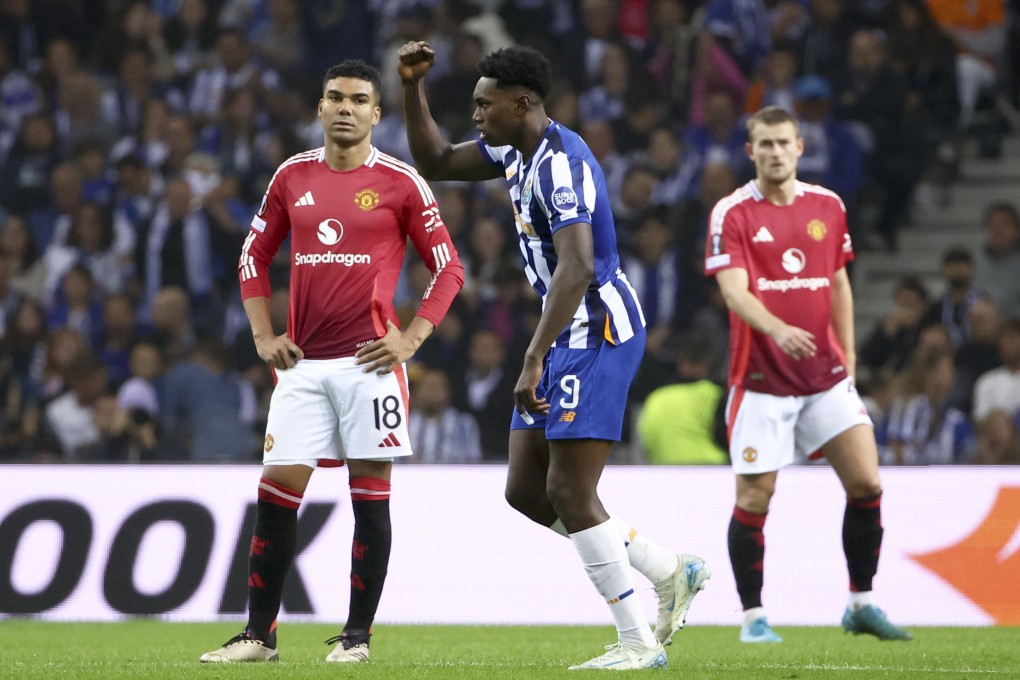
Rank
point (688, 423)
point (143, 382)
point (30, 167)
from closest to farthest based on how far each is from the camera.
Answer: point (688, 423), point (143, 382), point (30, 167)

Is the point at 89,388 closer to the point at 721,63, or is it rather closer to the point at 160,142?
the point at 160,142

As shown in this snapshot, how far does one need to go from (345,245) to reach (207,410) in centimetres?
580

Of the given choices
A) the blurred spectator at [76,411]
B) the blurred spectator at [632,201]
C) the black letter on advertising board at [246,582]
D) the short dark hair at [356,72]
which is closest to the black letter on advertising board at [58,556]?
the black letter on advertising board at [246,582]

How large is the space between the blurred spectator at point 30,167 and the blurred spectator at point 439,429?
15.7ft

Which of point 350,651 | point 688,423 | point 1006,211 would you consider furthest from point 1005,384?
point 350,651

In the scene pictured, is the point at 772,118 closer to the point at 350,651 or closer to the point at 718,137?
the point at 350,651

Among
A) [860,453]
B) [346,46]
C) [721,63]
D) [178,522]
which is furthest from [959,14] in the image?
[178,522]

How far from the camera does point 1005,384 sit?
1122 cm

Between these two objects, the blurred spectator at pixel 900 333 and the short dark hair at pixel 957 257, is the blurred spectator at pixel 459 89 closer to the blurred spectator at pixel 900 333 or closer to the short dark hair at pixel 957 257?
the blurred spectator at pixel 900 333

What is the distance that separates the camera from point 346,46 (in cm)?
1529

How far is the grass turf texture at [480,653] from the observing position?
5578 mm

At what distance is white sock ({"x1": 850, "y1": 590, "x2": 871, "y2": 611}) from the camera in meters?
7.53

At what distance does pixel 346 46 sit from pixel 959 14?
5.88 m

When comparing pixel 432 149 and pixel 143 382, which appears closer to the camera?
pixel 432 149
